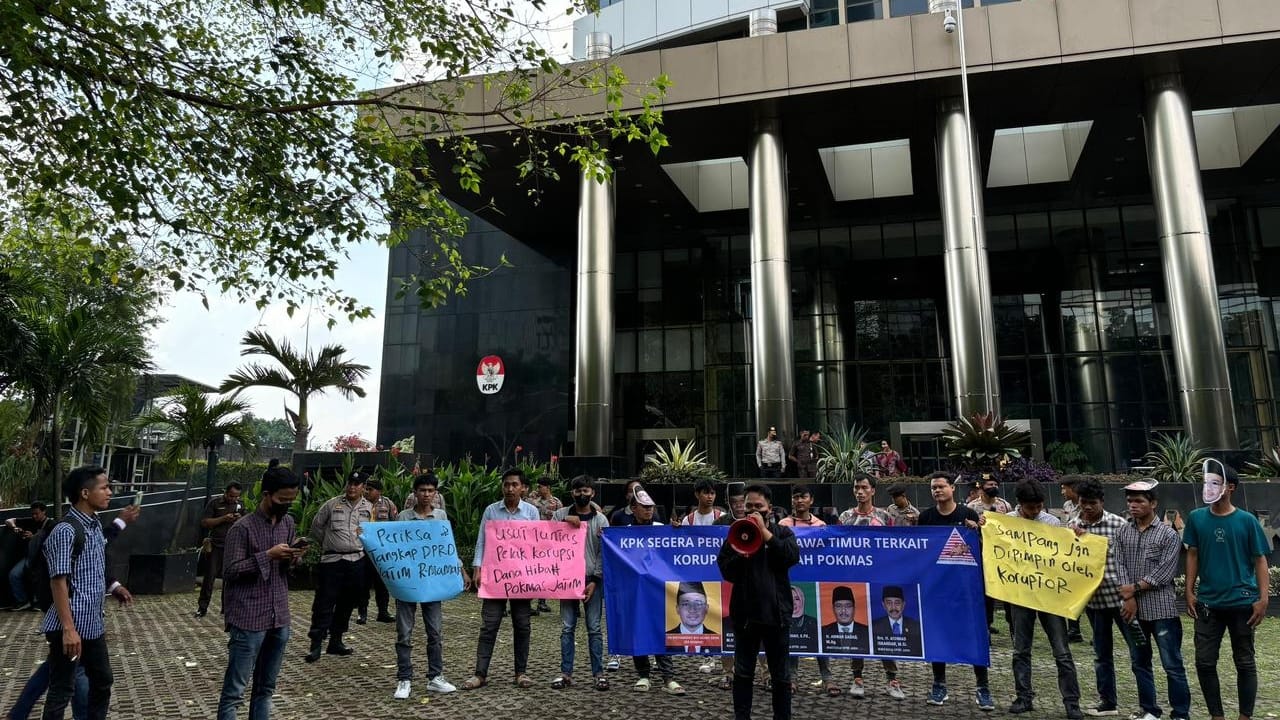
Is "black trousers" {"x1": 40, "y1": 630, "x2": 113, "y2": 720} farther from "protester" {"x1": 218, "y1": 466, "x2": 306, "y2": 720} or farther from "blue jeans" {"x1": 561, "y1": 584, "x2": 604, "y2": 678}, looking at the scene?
"blue jeans" {"x1": 561, "y1": 584, "x2": 604, "y2": 678}

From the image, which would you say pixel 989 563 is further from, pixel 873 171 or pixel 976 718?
pixel 873 171

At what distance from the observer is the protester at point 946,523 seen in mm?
6520

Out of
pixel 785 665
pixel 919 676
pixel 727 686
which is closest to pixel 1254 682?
pixel 919 676

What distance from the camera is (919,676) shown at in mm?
7707

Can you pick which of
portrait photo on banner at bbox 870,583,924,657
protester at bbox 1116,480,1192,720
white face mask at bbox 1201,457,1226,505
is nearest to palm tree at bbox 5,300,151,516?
portrait photo on banner at bbox 870,583,924,657

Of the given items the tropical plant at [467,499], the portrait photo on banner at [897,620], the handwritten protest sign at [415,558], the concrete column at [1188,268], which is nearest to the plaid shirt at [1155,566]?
the portrait photo on banner at [897,620]

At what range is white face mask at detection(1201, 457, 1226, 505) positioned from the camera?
19.5ft

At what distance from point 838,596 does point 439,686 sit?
3.65 metres

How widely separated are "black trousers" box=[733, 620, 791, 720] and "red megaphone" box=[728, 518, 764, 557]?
22.3 inches

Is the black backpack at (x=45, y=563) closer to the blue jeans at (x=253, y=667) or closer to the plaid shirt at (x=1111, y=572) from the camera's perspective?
the blue jeans at (x=253, y=667)

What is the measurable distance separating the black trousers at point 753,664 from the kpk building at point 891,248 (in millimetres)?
14449

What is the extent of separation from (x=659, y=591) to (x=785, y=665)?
1.90m

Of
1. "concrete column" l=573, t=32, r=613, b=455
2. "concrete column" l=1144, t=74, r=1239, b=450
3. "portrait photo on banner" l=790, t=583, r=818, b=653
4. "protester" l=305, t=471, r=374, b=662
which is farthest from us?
"concrete column" l=573, t=32, r=613, b=455

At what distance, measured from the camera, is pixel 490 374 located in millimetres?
29031
